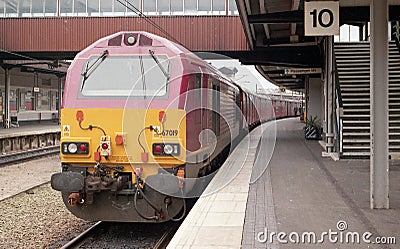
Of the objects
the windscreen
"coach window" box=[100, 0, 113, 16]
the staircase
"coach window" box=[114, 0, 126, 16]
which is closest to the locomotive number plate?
the windscreen

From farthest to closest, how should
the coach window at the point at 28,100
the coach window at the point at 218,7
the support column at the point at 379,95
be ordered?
the coach window at the point at 28,100
the coach window at the point at 218,7
the support column at the point at 379,95

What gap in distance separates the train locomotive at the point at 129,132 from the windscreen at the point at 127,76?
15 mm

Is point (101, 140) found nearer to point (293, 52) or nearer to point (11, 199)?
point (11, 199)

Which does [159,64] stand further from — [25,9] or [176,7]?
[25,9]

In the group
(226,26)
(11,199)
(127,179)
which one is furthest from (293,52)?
(127,179)

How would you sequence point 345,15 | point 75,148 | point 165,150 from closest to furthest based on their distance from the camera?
point 165,150 → point 75,148 → point 345,15

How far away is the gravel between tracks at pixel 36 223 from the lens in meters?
7.99

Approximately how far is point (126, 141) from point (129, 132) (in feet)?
0.46

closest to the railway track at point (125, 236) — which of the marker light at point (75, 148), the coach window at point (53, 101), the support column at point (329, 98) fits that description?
the marker light at point (75, 148)

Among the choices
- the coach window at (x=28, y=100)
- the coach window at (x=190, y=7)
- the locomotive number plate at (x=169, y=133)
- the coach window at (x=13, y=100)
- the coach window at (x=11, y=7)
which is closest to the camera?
the locomotive number plate at (x=169, y=133)

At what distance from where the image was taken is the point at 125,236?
Answer: 8172mm

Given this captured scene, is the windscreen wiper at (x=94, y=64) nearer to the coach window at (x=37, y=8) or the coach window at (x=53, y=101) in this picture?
the coach window at (x=37, y=8)

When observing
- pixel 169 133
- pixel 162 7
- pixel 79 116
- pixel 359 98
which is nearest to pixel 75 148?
pixel 79 116

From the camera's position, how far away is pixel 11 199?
36.4ft
